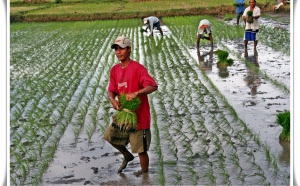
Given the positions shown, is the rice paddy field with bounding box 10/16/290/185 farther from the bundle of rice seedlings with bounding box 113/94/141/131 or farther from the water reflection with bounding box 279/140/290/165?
the bundle of rice seedlings with bounding box 113/94/141/131

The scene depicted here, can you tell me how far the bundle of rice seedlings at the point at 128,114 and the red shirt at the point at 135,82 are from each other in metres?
0.08

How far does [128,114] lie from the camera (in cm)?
480

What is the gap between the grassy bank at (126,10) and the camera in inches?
885

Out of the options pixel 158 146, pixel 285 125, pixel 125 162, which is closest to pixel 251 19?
pixel 285 125

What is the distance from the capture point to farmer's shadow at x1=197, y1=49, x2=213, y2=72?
34.7 feet

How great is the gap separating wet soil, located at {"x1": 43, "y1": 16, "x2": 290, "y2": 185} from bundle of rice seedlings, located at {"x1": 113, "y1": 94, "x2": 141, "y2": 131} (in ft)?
1.52

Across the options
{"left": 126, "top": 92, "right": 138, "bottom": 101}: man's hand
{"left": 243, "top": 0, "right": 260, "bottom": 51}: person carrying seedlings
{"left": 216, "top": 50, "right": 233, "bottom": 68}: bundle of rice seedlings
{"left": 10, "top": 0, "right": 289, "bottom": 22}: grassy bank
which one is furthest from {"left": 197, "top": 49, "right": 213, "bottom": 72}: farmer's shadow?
{"left": 10, "top": 0, "right": 289, "bottom": 22}: grassy bank

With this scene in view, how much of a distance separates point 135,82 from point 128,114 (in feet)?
0.90

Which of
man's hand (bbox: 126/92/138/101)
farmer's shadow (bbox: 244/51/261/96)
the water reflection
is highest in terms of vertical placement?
man's hand (bbox: 126/92/138/101)

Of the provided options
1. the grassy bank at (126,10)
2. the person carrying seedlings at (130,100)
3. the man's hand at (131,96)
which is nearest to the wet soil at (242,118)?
the person carrying seedlings at (130,100)

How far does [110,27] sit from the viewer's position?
1947 centimetres

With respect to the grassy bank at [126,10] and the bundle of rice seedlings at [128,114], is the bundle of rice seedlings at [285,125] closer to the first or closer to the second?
the bundle of rice seedlings at [128,114]

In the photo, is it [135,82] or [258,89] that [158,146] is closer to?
[135,82]

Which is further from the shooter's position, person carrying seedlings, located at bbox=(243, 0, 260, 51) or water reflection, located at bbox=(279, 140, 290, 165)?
person carrying seedlings, located at bbox=(243, 0, 260, 51)
